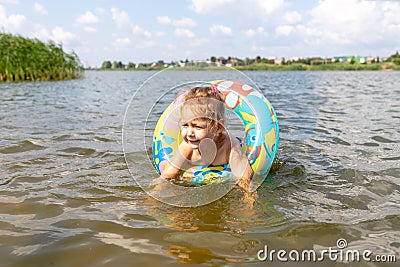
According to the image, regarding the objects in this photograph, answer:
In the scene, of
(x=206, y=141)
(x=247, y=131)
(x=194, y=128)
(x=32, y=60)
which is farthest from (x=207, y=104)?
(x=32, y=60)

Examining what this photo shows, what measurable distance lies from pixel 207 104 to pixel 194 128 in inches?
9.0

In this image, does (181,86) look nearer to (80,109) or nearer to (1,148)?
(1,148)

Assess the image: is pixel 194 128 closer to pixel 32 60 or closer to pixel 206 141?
pixel 206 141

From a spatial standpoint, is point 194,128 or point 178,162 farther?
point 178,162

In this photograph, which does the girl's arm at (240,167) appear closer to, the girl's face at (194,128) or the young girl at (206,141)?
the young girl at (206,141)

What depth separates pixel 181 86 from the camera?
358cm

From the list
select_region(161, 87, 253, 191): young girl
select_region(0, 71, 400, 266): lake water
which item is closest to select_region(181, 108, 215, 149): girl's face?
select_region(161, 87, 253, 191): young girl

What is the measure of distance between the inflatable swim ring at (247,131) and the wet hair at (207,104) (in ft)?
0.30

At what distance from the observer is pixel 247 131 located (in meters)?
3.42

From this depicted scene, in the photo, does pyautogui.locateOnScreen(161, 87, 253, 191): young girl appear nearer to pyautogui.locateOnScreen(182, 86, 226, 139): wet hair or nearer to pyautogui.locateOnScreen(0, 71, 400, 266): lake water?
pyautogui.locateOnScreen(182, 86, 226, 139): wet hair

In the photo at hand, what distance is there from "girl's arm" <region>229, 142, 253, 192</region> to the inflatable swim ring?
0.16ft

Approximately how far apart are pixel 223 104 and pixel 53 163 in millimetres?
1924

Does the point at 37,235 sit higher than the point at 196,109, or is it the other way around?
the point at 196,109

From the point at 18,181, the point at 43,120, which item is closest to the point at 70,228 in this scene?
the point at 18,181
